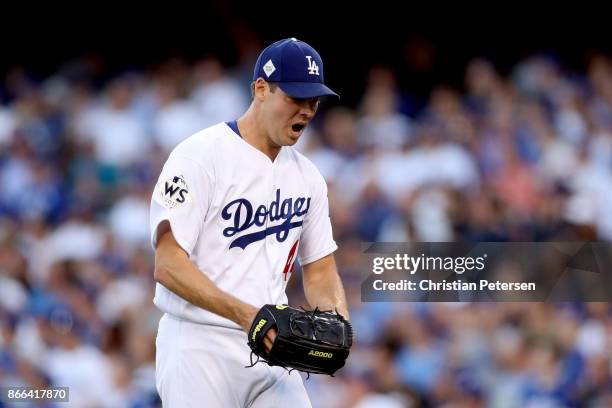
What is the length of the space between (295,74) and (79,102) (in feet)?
18.9

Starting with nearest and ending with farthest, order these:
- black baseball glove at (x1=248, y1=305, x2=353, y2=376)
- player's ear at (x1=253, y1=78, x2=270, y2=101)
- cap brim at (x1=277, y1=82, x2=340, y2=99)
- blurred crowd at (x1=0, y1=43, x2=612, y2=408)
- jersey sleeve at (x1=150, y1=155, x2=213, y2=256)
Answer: black baseball glove at (x1=248, y1=305, x2=353, y2=376), jersey sleeve at (x1=150, y1=155, x2=213, y2=256), cap brim at (x1=277, y1=82, x2=340, y2=99), player's ear at (x1=253, y1=78, x2=270, y2=101), blurred crowd at (x1=0, y1=43, x2=612, y2=408)

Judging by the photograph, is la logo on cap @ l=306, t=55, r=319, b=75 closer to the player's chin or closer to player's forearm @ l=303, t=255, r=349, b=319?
the player's chin

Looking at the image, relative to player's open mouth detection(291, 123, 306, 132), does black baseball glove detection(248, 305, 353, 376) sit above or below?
below

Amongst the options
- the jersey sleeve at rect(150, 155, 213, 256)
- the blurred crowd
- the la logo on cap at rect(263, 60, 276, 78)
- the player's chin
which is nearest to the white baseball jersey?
the jersey sleeve at rect(150, 155, 213, 256)

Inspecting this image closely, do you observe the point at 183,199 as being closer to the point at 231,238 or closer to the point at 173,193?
the point at 173,193

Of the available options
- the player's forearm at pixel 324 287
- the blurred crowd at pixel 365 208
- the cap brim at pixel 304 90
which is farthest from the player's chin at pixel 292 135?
the blurred crowd at pixel 365 208

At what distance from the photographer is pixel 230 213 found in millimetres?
2971

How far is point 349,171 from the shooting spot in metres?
7.36

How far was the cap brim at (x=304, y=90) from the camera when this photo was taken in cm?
296

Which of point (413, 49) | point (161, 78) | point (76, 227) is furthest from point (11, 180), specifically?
point (413, 49)

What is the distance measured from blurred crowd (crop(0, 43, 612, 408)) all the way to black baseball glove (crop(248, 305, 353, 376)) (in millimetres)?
3308

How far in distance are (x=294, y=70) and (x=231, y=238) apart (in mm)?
544

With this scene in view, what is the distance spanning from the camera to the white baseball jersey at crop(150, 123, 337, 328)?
287cm

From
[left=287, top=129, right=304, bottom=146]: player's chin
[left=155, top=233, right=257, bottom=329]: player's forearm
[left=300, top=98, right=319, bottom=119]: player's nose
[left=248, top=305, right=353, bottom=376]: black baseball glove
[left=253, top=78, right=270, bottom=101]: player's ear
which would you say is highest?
[left=253, top=78, right=270, bottom=101]: player's ear
